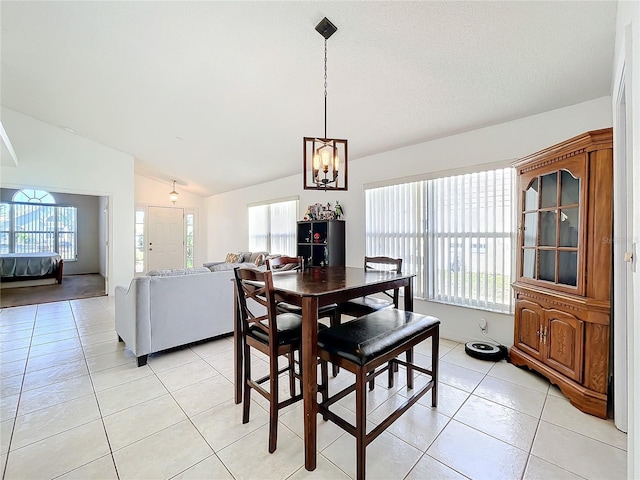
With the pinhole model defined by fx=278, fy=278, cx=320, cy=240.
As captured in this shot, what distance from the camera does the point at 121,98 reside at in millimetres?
3686

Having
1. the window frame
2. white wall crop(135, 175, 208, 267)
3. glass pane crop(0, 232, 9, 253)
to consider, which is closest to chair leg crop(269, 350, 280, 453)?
the window frame

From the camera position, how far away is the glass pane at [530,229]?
97.7 inches

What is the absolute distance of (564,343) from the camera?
84.4 inches

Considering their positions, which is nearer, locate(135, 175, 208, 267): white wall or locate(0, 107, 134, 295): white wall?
locate(0, 107, 134, 295): white wall

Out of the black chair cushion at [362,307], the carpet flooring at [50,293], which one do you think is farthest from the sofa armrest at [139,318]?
the carpet flooring at [50,293]

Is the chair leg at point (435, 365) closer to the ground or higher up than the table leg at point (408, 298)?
closer to the ground

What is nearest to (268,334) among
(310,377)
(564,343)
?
(310,377)

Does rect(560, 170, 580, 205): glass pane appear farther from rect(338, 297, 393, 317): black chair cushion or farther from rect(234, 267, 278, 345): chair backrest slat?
rect(234, 267, 278, 345): chair backrest slat

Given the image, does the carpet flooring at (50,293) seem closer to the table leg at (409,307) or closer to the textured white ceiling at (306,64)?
the textured white ceiling at (306,64)

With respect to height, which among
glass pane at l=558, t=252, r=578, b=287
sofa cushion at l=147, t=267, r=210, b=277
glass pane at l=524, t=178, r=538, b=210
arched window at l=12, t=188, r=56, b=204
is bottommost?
sofa cushion at l=147, t=267, r=210, b=277

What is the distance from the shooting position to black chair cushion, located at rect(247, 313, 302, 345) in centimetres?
171

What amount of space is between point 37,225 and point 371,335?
1088 cm

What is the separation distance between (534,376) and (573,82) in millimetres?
2471

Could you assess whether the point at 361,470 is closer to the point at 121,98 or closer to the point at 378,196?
the point at 378,196
